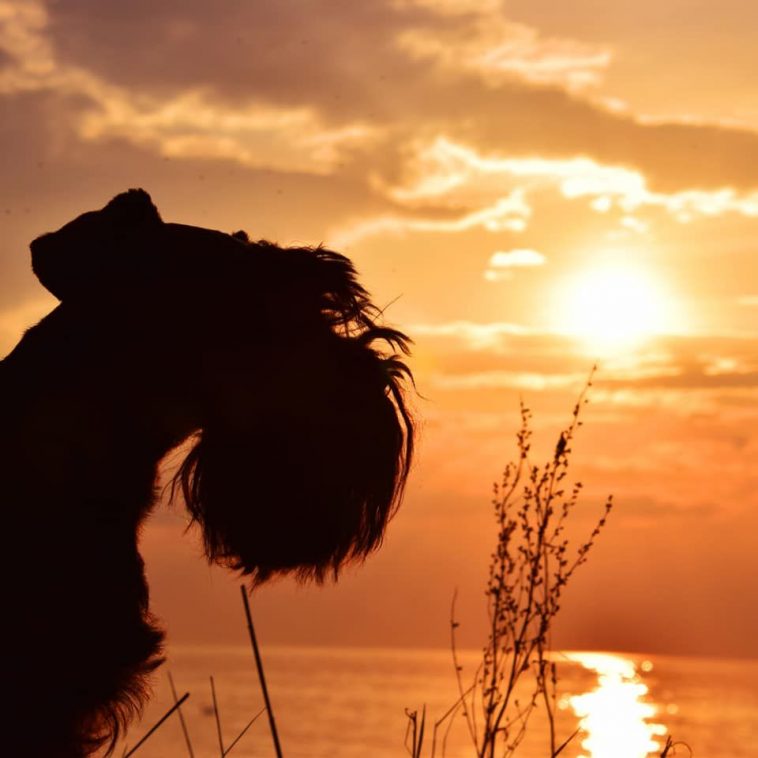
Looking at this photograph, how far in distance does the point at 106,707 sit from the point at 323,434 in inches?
40.0

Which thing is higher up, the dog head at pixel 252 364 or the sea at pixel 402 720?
the dog head at pixel 252 364

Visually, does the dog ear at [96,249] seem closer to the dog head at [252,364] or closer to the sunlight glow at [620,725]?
the dog head at [252,364]

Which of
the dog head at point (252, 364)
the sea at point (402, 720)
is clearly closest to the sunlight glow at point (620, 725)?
the sea at point (402, 720)

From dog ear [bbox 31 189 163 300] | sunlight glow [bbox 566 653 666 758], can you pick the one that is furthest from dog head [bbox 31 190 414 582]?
sunlight glow [bbox 566 653 666 758]

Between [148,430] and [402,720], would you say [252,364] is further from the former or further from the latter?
[402,720]

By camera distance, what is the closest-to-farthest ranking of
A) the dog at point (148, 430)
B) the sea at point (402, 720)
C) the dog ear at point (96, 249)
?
the dog at point (148, 430), the dog ear at point (96, 249), the sea at point (402, 720)

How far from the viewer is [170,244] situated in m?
3.79

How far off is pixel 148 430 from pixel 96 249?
539 mm

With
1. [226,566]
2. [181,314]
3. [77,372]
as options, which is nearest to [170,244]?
[181,314]

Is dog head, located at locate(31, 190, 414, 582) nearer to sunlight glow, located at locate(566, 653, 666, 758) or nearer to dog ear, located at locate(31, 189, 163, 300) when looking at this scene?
dog ear, located at locate(31, 189, 163, 300)

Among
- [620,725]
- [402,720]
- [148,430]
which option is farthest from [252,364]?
[402,720]

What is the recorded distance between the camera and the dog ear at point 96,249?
12.0ft

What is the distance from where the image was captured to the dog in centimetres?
347

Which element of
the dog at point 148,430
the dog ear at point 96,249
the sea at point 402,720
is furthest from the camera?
the sea at point 402,720
